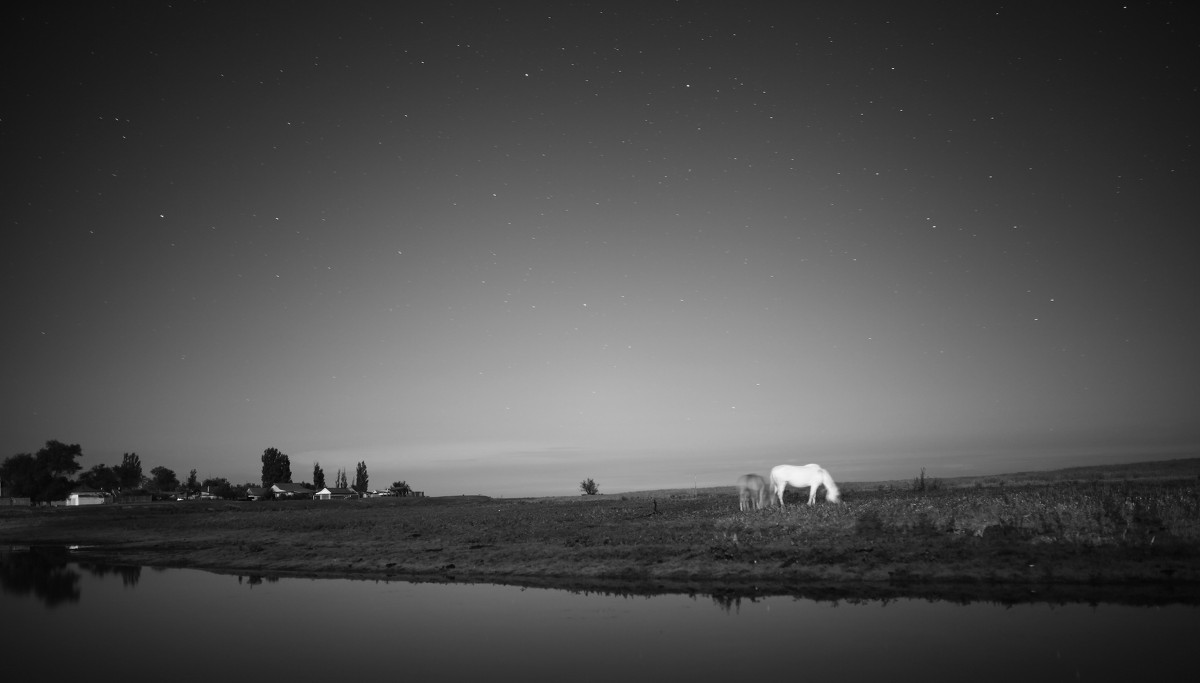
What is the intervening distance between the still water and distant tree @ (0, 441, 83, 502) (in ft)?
470

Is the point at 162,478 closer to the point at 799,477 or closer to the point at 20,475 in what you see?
the point at 20,475

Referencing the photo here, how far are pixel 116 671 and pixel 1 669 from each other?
2.92m

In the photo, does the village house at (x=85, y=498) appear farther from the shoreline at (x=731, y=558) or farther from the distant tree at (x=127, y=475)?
the shoreline at (x=731, y=558)

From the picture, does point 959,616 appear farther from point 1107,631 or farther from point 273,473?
point 273,473

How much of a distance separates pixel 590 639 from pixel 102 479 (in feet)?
607

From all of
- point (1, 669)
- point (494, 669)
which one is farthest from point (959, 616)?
point (1, 669)

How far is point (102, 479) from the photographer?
162 meters

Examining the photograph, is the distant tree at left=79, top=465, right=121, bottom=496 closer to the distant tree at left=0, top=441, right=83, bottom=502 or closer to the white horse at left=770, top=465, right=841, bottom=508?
the distant tree at left=0, top=441, right=83, bottom=502

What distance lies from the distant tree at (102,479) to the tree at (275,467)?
1362 inches

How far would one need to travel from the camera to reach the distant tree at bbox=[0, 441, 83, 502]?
13575 centimetres

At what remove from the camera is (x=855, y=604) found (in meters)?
19.2

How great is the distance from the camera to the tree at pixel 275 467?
193375 mm

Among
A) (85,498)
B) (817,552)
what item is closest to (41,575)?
(817,552)

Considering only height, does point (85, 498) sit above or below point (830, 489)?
below
